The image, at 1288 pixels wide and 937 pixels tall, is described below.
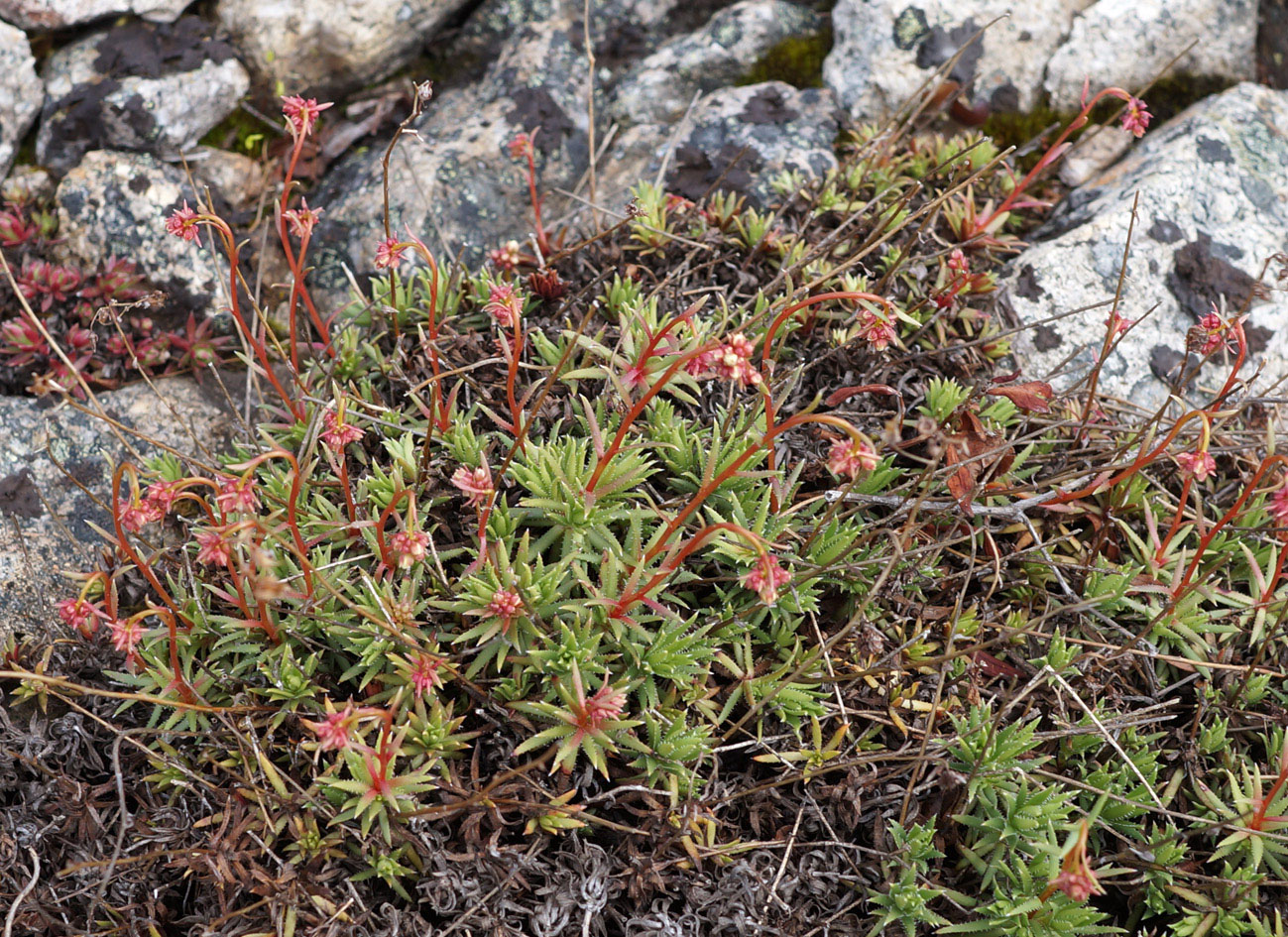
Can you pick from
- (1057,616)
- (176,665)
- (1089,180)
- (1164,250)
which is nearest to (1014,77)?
(1089,180)

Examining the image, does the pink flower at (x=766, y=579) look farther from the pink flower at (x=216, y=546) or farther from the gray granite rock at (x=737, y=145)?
the gray granite rock at (x=737, y=145)

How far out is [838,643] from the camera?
9.86ft

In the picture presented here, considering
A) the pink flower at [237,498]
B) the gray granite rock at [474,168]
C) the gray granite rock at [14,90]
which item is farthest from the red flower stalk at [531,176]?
the gray granite rock at [14,90]

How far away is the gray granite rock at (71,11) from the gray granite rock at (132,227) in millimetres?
725

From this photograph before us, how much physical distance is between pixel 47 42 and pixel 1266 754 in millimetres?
6013

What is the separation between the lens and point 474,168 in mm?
4402

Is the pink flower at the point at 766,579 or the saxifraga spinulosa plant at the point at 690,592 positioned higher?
the pink flower at the point at 766,579

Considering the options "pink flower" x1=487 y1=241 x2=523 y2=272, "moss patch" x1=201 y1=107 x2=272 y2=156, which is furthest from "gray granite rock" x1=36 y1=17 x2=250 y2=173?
"pink flower" x1=487 y1=241 x2=523 y2=272

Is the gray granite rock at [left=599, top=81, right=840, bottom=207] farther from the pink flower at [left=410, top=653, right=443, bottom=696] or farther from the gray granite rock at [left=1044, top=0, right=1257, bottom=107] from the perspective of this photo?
the pink flower at [left=410, top=653, right=443, bottom=696]

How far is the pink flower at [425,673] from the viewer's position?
8.25 feet

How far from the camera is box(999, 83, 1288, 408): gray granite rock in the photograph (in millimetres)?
3812

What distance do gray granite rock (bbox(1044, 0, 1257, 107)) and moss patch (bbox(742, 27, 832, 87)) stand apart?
3.82 ft

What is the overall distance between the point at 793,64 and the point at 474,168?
5.92 feet

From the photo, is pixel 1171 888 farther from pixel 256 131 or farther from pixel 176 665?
pixel 256 131
